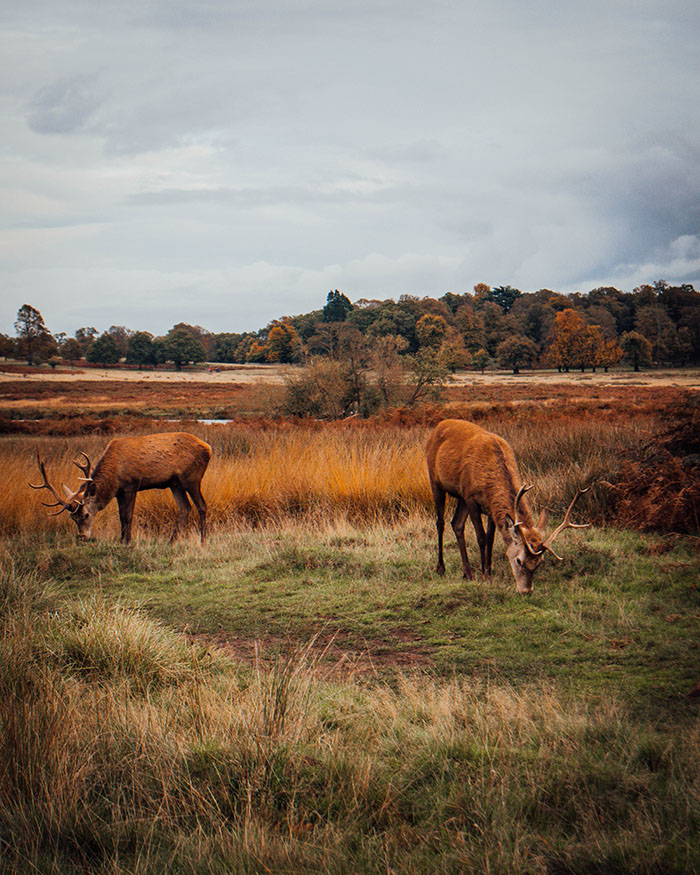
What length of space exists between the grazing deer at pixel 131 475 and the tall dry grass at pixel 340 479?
1117mm

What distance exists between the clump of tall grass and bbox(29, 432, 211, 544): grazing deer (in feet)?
18.7

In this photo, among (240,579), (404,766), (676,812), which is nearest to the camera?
(676,812)

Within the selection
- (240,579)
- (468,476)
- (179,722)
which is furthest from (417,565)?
(179,722)

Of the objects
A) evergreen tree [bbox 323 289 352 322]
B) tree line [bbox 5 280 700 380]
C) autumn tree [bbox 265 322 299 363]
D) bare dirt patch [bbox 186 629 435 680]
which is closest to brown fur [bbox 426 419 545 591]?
bare dirt patch [bbox 186 629 435 680]

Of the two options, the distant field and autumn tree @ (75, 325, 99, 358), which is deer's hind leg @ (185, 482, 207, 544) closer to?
the distant field

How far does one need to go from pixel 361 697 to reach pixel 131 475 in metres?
6.58

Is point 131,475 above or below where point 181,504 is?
above

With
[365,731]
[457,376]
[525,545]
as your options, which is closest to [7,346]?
[525,545]

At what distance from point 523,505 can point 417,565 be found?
186cm

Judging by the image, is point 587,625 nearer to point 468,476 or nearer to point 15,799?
point 468,476

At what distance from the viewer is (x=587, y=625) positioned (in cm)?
593

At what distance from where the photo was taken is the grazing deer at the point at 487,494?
6449 millimetres

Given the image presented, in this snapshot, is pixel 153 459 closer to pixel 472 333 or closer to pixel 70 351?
pixel 70 351

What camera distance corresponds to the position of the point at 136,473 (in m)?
10.0
